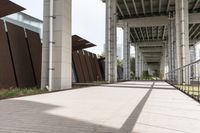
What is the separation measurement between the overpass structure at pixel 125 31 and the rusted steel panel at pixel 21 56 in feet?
2.50

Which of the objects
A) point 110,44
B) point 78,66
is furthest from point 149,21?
point 78,66

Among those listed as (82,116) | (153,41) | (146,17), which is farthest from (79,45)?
(153,41)

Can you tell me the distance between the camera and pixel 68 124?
135 inches

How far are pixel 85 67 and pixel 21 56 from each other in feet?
35.0

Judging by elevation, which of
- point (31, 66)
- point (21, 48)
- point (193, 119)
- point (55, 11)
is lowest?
point (193, 119)

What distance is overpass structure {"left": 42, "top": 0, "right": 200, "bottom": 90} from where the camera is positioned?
33.5ft

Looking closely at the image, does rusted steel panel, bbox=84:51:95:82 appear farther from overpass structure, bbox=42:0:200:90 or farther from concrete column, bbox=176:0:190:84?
concrete column, bbox=176:0:190:84

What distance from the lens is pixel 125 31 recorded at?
1330 inches

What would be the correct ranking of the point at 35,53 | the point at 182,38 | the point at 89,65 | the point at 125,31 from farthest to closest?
the point at 125,31 → the point at 89,65 → the point at 182,38 → the point at 35,53

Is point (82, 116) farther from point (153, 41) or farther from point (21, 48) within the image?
point (153, 41)

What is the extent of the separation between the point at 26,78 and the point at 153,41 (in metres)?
43.6

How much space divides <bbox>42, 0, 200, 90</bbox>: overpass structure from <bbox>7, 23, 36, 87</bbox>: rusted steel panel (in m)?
0.76

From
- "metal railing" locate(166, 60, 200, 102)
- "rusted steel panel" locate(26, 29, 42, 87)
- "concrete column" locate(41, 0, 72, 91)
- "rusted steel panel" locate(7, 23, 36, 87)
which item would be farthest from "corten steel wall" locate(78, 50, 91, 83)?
"metal railing" locate(166, 60, 200, 102)

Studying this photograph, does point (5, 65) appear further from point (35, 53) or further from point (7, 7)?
point (35, 53)
